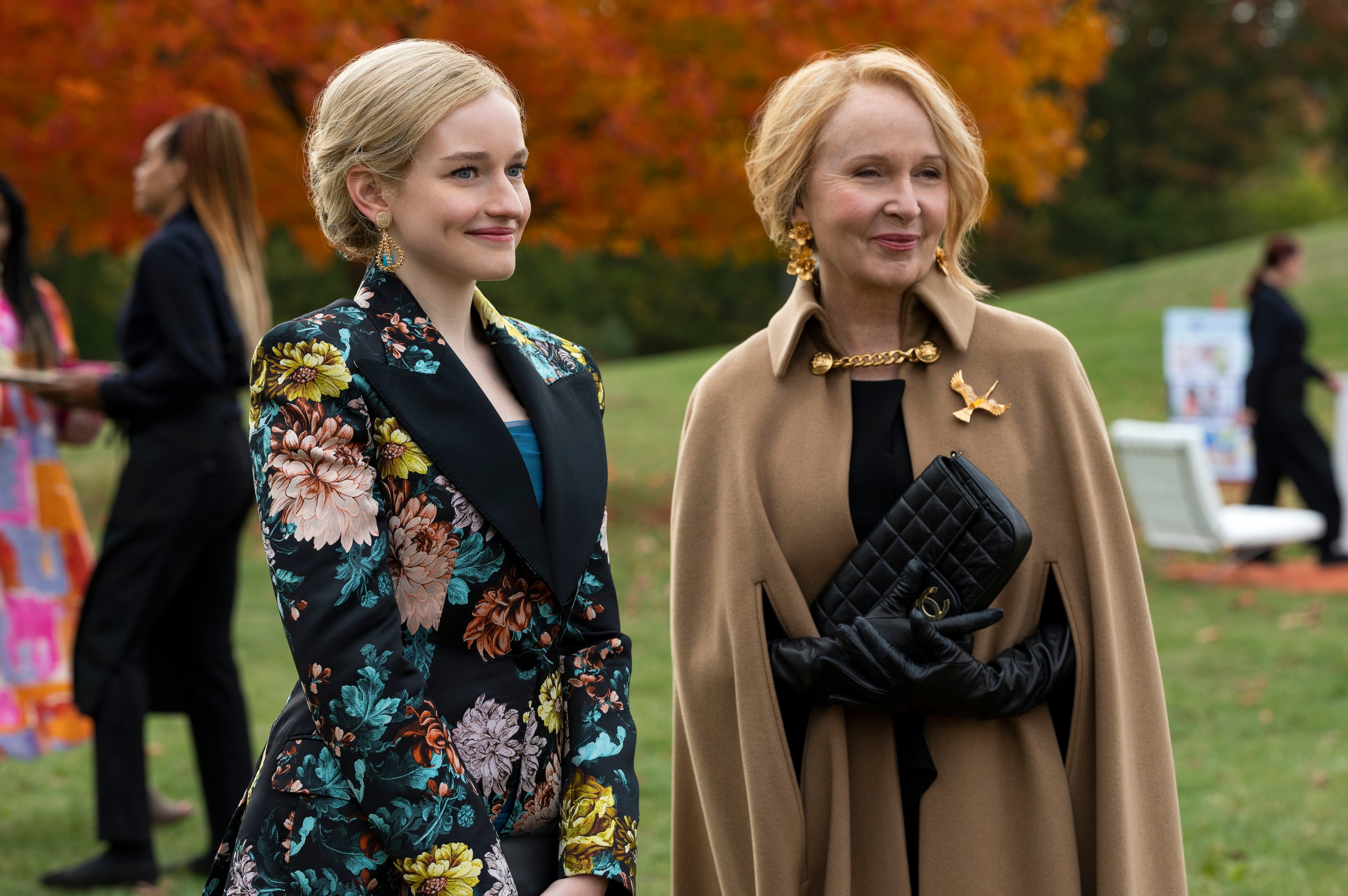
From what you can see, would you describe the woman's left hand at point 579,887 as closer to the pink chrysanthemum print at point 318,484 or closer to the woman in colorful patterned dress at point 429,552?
the woman in colorful patterned dress at point 429,552

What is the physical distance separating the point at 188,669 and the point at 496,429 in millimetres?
3143

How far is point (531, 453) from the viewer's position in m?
2.13

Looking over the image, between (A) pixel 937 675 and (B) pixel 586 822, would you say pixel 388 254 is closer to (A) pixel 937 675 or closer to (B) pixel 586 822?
(B) pixel 586 822

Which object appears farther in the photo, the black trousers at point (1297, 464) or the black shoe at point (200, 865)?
the black trousers at point (1297, 464)

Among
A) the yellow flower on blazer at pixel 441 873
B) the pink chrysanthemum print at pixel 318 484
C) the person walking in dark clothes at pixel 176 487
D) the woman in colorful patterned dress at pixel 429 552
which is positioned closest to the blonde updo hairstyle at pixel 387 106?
the woman in colorful patterned dress at pixel 429 552

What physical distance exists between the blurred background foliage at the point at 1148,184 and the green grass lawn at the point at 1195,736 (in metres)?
22.4

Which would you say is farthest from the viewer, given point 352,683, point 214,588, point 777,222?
point 214,588

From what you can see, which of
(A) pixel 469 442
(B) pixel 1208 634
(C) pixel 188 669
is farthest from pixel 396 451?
(B) pixel 1208 634

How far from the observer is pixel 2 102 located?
1048 cm

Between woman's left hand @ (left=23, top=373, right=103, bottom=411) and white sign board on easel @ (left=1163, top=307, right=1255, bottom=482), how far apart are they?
407 inches

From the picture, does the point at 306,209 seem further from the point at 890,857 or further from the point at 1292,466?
the point at 890,857

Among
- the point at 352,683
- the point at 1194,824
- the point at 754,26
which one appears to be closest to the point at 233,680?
the point at 352,683

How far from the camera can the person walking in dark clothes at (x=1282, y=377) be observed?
422 inches

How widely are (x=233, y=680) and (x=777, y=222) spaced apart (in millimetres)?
2820
